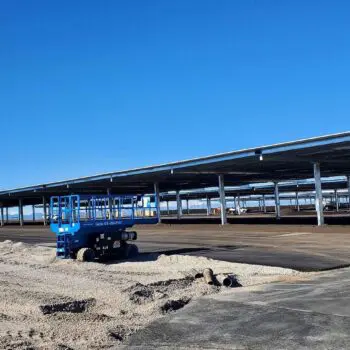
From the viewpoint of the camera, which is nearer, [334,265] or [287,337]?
[287,337]

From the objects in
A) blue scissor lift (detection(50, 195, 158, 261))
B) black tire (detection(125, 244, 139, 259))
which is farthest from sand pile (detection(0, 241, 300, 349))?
black tire (detection(125, 244, 139, 259))

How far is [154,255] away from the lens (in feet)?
67.5

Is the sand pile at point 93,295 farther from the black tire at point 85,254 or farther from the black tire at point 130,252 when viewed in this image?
the black tire at point 130,252

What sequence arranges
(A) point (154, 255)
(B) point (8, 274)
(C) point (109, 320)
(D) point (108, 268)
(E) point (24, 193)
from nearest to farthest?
(C) point (109, 320) < (B) point (8, 274) < (D) point (108, 268) < (A) point (154, 255) < (E) point (24, 193)

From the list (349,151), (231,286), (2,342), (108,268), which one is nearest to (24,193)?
(349,151)

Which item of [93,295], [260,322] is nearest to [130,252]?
[93,295]

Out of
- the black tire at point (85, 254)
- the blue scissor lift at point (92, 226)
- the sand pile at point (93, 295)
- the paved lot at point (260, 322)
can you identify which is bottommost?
the paved lot at point (260, 322)

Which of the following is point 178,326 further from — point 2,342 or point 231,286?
point 231,286

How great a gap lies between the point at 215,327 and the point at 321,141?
2137 centimetres

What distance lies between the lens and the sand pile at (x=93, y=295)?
8.00 meters

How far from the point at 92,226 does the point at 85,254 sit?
1.18 metres

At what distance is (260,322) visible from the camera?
28.1 ft

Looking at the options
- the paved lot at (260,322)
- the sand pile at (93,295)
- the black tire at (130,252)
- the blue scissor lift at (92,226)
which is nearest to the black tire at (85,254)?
the blue scissor lift at (92,226)

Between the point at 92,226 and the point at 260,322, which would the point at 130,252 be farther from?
the point at 260,322
